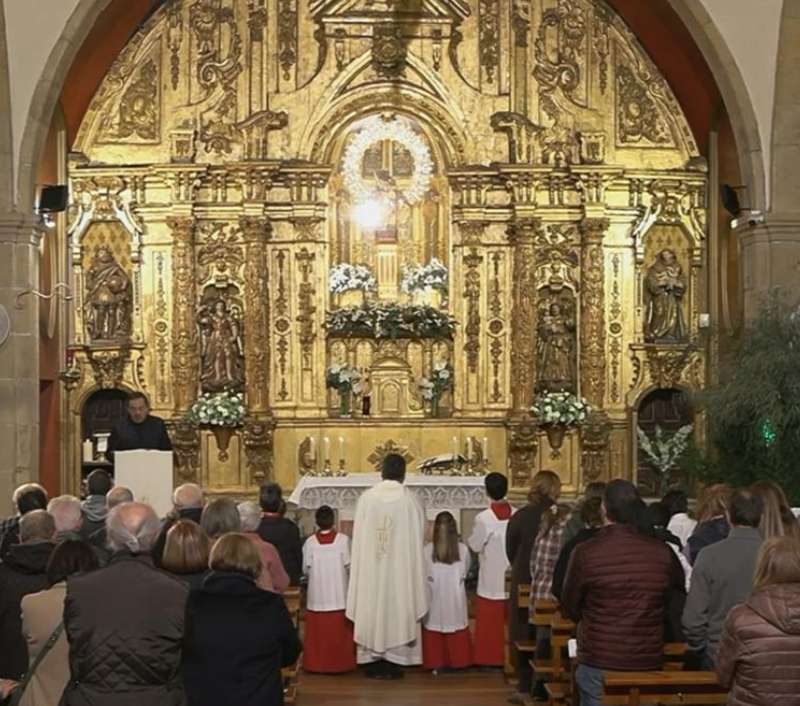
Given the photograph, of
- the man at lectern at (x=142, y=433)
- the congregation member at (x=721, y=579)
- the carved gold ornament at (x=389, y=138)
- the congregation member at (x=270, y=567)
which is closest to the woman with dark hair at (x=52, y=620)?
the congregation member at (x=270, y=567)

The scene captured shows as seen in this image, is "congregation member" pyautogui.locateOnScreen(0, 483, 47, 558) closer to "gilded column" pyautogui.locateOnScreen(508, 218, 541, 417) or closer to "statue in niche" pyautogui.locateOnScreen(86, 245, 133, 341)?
"statue in niche" pyautogui.locateOnScreen(86, 245, 133, 341)

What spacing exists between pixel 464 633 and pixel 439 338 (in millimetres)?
7624

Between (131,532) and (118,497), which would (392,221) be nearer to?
(118,497)

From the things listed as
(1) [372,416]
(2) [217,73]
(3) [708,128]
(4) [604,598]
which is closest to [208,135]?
→ (2) [217,73]

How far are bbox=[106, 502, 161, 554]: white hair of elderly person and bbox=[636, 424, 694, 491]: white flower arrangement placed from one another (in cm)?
1282

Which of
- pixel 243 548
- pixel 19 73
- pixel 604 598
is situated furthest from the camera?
pixel 19 73

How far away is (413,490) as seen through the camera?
1630 cm

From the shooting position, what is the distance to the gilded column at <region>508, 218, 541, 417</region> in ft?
62.3

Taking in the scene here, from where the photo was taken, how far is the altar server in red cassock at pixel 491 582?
11.9m

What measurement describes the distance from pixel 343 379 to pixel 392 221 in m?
2.03

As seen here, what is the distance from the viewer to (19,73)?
14492mm

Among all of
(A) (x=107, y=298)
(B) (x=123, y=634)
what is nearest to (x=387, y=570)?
(B) (x=123, y=634)

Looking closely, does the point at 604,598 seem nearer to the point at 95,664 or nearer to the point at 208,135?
the point at 95,664

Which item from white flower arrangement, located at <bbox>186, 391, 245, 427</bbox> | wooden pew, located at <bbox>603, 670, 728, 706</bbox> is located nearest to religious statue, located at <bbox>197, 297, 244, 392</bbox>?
white flower arrangement, located at <bbox>186, 391, 245, 427</bbox>
